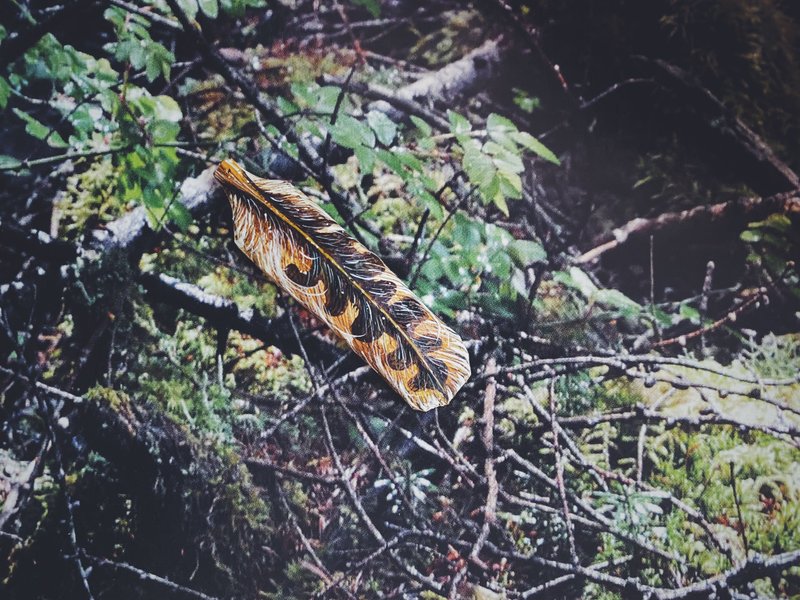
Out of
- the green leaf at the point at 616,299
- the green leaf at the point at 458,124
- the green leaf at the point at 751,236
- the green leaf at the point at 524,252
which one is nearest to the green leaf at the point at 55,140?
the green leaf at the point at 458,124

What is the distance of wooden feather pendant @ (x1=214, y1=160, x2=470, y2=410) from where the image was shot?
0.81 meters

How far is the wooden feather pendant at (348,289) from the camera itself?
806mm

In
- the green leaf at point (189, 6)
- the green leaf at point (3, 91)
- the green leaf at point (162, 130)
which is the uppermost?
the green leaf at point (189, 6)

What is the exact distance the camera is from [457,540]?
0.85 metres

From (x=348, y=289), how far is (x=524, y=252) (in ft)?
1.32

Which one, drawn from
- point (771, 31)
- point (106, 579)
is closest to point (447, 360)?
point (106, 579)

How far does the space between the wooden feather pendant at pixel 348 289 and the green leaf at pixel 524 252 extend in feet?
0.92

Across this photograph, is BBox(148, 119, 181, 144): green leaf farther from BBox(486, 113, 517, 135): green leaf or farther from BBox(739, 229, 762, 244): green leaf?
BBox(739, 229, 762, 244): green leaf

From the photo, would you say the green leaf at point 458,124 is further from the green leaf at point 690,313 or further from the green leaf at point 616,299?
the green leaf at point 690,313

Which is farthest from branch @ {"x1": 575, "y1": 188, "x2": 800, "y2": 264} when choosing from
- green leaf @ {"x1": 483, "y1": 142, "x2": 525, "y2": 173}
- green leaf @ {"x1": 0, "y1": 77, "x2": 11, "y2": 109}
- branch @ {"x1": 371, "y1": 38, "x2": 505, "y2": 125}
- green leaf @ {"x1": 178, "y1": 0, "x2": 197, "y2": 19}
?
green leaf @ {"x1": 0, "y1": 77, "x2": 11, "y2": 109}

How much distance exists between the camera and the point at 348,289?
838mm

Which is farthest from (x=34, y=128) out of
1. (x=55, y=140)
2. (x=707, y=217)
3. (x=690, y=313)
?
(x=707, y=217)

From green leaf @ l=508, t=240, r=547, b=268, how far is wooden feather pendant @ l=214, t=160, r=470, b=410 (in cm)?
28

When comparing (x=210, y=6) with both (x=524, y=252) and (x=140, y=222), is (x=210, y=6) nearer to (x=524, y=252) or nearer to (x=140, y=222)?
(x=140, y=222)
